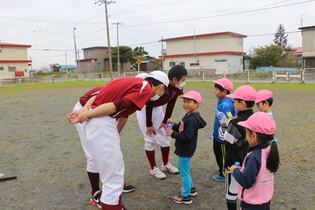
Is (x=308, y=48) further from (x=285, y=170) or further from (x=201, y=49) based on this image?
(x=285, y=170)

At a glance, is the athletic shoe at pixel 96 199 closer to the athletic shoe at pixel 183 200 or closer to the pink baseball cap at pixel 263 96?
the athletic shoe at pixel 183 200

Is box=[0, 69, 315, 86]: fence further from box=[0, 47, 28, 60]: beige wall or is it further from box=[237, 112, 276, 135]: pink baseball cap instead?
box=[237, 112, 276, 135]: pink baseball cap

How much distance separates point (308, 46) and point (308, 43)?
44cm

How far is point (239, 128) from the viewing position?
9.53 feet

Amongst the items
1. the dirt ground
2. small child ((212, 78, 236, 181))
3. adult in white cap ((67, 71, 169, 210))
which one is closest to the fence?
the dirt ground

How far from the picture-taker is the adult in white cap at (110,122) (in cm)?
242

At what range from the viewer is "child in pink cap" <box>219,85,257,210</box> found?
114 inches

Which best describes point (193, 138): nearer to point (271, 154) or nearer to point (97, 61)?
point (271, 154)

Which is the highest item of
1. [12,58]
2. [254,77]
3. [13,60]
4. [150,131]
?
[12,58]

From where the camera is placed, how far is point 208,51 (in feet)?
138

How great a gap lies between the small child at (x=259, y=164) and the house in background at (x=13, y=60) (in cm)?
4671

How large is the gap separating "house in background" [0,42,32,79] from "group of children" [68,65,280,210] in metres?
44.9

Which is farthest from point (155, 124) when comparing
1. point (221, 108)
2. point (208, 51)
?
point (208, 51)

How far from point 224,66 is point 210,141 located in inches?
1414
